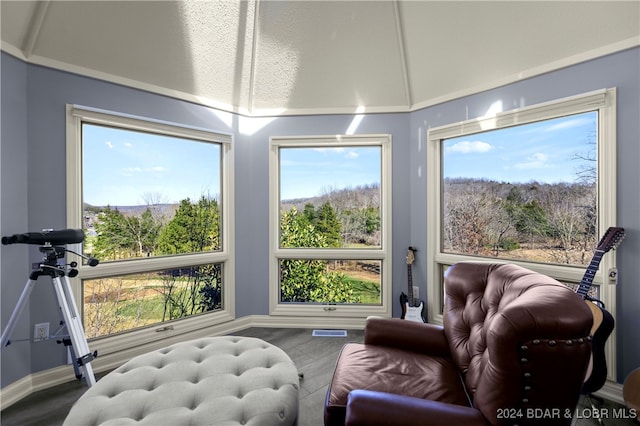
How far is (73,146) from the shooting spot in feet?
7.23

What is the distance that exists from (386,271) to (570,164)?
1829 millimetres

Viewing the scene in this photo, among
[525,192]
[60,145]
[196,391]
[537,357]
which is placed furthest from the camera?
[525,192]

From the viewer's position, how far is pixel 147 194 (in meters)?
2.65

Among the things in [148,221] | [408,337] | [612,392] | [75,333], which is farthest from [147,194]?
[612,392]

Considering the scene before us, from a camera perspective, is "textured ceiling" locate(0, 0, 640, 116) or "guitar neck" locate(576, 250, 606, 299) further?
"textured ceiling" locate(0, 0, 640, 116)

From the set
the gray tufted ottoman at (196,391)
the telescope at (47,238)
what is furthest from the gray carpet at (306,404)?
the telescope at (47,238)

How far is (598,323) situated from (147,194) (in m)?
3.59

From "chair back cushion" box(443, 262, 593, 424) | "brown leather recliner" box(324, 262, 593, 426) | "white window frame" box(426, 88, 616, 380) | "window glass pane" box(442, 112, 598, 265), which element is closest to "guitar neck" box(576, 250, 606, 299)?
"white window frame" box(426, 88, 616, 380)

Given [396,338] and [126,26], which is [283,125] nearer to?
[126,26]

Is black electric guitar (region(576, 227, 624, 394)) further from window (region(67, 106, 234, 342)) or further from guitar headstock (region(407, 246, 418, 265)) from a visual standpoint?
window (region(67, 106, 234, 342))

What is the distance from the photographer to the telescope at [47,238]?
66.4 inches

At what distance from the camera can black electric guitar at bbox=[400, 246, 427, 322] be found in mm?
2857

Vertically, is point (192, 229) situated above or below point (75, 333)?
above

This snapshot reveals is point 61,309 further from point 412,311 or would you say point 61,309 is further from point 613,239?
point 613,239
